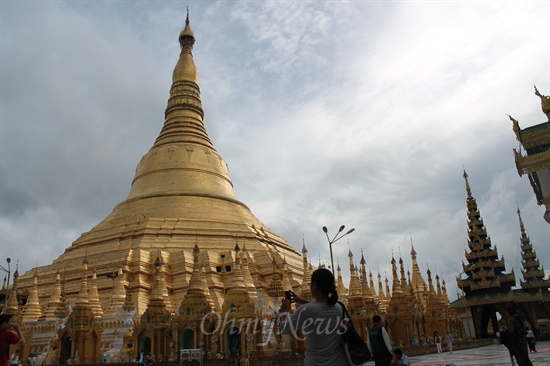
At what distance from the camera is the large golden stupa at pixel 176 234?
3048 centimetres

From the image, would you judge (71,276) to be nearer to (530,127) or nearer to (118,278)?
(118,278)

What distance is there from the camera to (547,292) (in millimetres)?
37906

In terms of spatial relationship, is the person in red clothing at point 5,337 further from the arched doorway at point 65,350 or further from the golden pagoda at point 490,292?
the golden pagoda at point 490,292

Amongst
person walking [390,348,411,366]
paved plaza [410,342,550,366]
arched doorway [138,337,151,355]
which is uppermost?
arched doorway [138,337,151,355]

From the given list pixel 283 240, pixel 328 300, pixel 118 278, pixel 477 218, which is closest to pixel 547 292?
pixel 477 218

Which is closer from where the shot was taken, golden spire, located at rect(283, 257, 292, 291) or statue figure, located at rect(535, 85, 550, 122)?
statue figure, located at rect(535, 85, 550, 122)

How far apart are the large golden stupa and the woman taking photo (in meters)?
24.4

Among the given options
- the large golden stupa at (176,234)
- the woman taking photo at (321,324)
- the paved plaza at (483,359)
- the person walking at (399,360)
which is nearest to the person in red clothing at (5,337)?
the woman taking photo at (321,324)

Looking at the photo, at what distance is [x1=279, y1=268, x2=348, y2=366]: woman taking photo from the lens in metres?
3.61

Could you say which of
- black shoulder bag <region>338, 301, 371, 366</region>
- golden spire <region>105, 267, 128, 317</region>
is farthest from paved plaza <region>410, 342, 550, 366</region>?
golden spire <region>105, 267, 128, 317</region>

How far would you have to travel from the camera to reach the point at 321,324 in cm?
367

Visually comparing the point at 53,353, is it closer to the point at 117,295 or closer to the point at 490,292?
the point at 117,295

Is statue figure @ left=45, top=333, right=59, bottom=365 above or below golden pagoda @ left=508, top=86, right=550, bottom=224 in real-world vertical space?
below

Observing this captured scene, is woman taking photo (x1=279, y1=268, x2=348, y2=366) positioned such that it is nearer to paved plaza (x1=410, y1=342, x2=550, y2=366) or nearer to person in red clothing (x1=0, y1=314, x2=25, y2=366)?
person in red clothing (x1=0, y1=314, x2=25, y2=366)
